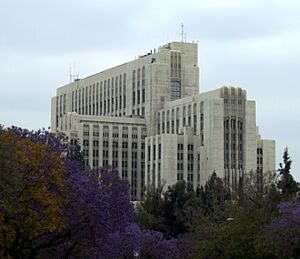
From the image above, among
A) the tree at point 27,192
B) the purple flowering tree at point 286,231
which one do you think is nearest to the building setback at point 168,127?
the purple flowering tree at point 286,231

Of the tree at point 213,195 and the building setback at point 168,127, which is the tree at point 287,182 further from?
the building setback at point 168,127

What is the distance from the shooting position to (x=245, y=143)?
541 ft

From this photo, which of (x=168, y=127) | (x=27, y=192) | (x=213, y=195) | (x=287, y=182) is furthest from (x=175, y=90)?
(x=27, y=192)

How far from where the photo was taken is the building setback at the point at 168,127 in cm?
16175

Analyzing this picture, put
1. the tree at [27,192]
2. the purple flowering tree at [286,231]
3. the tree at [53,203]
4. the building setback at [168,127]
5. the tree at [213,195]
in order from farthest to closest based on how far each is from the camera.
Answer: the building setback at [168,127] < the tree at [213,195] < the purple flowering tree at [286,231] < the tree at [53,203] < the tree at [27,192]

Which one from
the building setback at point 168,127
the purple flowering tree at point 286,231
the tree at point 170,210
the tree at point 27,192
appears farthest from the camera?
the building setback at point 168,127

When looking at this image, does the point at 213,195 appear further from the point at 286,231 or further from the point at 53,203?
the point at 53,203

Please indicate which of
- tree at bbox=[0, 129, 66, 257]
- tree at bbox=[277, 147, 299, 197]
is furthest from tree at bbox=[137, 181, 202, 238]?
tree at bbox=[0, 129, 66, 257]

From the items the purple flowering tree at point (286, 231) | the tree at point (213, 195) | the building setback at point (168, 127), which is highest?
the building setback at point (168, 127)

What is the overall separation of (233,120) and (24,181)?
11587 cm

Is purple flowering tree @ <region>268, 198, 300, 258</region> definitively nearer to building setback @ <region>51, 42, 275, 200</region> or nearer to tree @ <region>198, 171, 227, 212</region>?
tree @ <region>198, 171, 227, 212</region>

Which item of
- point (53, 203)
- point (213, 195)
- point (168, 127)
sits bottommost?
point (53, 203)

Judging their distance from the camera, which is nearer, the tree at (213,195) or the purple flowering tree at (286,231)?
the purple flowering tree at (286,231)

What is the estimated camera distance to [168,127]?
17262 cm
